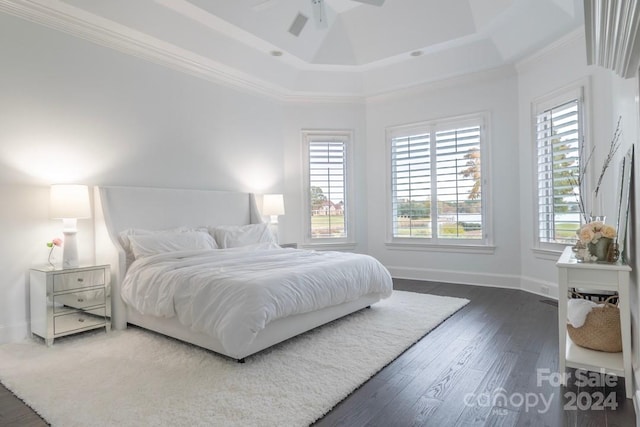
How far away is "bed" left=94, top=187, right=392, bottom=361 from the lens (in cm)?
267

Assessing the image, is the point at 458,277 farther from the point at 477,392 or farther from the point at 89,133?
the point at 89,133

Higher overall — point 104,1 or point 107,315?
point 104,1

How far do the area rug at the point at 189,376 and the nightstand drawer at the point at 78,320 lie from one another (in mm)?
108

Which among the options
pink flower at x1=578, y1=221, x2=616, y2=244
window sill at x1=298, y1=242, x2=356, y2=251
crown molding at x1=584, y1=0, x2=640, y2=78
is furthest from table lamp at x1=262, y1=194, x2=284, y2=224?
crown molding at x1=584, y1=0, x2=640, y2=78

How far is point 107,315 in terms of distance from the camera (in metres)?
3.39

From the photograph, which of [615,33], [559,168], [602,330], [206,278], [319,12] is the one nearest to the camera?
[615,33]

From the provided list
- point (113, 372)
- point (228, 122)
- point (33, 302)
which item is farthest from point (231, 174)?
point (113, 372)

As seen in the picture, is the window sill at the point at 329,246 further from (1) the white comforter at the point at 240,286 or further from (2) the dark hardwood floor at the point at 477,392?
(2) the dark hardwood floor at the point at 477,392

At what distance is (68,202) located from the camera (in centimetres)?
327

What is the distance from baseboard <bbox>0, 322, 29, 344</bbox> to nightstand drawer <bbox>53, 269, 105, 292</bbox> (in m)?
0.56

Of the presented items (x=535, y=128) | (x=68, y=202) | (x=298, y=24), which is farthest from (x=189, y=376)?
(x=535, y=128)

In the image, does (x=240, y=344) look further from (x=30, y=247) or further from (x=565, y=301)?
(x=30, y=247)

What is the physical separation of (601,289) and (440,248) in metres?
3.41

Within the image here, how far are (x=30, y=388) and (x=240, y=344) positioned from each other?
127 centimetres
